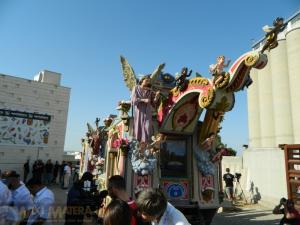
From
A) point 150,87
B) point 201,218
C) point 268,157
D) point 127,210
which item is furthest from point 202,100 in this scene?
point 268,157

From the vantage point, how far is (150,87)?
24.0 feet

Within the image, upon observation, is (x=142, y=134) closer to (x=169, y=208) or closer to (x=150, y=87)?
(x=150, y=87)

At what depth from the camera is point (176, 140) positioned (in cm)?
800

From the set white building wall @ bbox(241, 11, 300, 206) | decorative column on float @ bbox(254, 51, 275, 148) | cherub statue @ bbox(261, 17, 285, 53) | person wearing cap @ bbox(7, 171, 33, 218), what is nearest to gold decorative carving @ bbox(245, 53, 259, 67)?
cherub statue @ bbox(261, 17, 285, 53)

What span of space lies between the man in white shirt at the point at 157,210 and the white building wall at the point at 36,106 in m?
18.2

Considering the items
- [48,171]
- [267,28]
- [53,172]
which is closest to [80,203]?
[267,28]

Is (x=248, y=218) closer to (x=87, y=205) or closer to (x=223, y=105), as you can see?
(x=223, y=105)

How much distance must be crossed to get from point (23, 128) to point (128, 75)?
13.7 m

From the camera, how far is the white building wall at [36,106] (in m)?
18.3

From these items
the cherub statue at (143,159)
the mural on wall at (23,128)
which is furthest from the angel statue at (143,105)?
the mural on wall at (23,128)

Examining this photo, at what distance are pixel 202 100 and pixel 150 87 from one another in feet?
5.01

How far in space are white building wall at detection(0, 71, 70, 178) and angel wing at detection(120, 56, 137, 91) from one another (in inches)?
533

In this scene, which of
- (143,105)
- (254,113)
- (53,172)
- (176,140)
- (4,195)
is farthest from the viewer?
(254,113)

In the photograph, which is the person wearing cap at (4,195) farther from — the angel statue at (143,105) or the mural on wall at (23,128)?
the mural on wall at (23,128)
